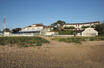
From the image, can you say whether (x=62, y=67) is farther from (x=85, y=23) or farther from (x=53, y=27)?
(x=85, y=23)

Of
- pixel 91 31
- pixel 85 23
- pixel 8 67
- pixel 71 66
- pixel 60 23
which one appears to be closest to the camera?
pixel 8 67

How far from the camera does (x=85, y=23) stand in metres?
60.8

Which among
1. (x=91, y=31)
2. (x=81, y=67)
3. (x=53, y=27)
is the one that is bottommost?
(x=81, y=67)

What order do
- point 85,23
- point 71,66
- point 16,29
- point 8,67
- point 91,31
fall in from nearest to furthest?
1. point 8,67
2. point 71,66
3. point 91,31
4. point 16,29
5. point 85,23

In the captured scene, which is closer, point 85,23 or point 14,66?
point 14,66

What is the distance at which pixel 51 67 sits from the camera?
4.75m

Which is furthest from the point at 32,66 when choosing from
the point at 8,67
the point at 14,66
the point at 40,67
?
the point at 8,67

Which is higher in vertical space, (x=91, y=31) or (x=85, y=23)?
(x=85, y=23)

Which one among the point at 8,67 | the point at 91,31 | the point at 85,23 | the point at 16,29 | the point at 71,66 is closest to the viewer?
the point at 8,67

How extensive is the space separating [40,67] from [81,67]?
93.2 inches

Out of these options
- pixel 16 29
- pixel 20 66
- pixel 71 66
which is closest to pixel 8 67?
pixel 20 66

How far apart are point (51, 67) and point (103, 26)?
36.6 meters

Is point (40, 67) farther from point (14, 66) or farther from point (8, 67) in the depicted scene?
point (8, 67)

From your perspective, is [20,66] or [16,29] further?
[16,29]
